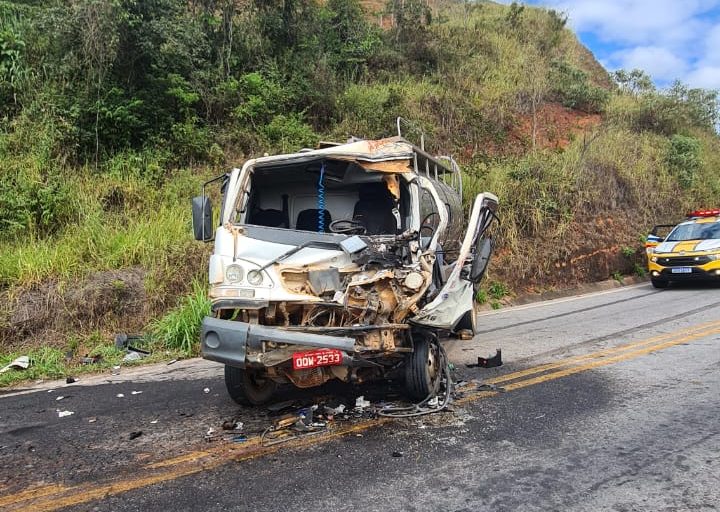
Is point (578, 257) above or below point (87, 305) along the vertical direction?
above

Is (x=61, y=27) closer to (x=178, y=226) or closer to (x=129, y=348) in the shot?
(x=178, y=226)

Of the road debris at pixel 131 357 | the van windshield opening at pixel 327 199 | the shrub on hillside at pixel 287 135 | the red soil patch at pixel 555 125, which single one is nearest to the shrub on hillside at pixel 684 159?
the red soil patch at pixel 555 125

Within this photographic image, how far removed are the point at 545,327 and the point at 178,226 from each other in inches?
271

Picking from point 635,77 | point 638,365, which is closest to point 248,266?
point 638,365

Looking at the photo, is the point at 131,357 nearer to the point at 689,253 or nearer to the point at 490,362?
the point at 490,362

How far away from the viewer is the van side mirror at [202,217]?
5.24 m

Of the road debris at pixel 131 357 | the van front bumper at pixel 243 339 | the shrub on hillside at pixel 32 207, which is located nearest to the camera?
the van front bumper at pixel 243 339

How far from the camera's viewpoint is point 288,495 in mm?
3182

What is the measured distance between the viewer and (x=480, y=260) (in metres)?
5.79

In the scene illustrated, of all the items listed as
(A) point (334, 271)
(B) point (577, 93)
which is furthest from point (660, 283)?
(B) point (577, 93)

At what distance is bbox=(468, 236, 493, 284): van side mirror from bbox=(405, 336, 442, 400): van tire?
1182mm

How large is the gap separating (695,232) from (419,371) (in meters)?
12.0

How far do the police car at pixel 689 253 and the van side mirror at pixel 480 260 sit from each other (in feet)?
29.9

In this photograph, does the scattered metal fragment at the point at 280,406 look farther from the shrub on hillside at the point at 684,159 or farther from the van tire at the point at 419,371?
the shrub on hillside at the point at 684,159
